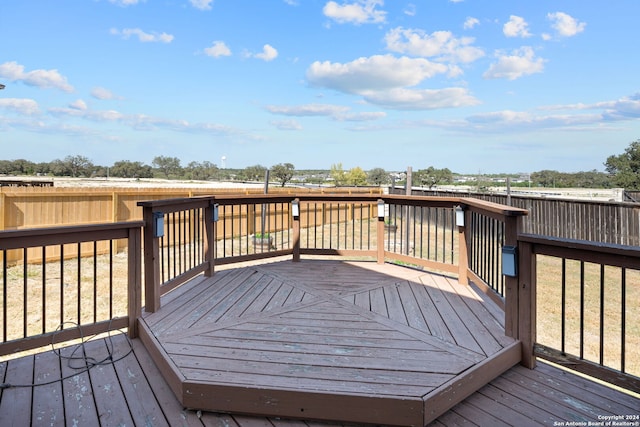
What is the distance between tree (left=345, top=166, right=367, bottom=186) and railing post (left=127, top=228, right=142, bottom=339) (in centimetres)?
2813

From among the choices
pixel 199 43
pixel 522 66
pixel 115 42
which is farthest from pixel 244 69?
pixel 522 66

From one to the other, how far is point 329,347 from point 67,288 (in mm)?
5053

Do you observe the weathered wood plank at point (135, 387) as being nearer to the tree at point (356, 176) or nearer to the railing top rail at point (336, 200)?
the railing top rail at point (336, 200)

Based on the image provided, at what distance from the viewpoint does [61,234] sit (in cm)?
239

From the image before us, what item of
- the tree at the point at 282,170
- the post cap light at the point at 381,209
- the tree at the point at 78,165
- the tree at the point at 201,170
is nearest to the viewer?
the post cap light at the point at 381,209

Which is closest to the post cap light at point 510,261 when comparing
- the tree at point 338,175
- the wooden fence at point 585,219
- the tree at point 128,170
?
the wooden fence at point 585,219

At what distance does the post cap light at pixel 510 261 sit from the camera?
2.36 meters

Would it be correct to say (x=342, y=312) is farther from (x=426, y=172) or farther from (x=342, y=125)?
Result: (x=342, y=125)

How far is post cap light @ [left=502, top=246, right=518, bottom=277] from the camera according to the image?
2.36 meters

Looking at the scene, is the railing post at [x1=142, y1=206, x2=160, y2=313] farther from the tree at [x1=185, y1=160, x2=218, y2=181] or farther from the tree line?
the tree at [x1=185, y1=160, x2=218, y2=181]

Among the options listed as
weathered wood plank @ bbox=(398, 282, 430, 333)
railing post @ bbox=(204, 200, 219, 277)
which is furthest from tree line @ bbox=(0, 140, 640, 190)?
weathered wood plank @ bbox=(398, 282, 430, 333)

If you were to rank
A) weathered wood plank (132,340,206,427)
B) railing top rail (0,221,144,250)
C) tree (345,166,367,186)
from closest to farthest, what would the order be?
weathered wood plank (132,340,206,427)
railing top rail (0,221,144,250)
tree (345,166,367,186)

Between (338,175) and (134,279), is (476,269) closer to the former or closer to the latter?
(134,279)

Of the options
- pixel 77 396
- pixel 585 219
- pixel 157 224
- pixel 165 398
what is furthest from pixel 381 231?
pixel 585 219
